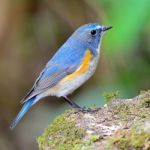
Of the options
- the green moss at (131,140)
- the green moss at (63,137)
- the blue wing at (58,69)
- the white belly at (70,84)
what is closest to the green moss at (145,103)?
the green moss at (63,137)

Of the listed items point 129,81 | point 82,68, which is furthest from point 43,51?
point 82,68

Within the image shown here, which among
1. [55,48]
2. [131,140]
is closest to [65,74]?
[131,140]

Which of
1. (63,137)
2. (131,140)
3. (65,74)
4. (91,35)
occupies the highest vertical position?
(91,35)

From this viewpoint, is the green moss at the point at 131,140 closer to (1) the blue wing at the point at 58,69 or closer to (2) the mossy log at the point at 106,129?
(2) the mossy log at the point at 106,129

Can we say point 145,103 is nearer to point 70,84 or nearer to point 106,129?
point 106,129

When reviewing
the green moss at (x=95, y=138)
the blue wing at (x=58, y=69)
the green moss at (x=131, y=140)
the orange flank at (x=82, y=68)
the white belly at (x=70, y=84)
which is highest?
the blue wing at (x=58, y=69)

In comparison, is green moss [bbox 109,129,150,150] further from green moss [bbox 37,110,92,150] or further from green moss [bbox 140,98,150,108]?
green moss [bbox 140,98,150,108]
